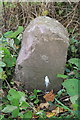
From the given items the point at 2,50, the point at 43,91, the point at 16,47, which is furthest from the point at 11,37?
the point at 43,91

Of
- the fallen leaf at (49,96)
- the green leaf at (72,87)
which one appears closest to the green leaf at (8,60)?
the fallen leaf at (49,96)

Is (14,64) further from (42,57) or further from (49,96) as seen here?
(49,96)

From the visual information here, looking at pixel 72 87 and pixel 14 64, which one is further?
pixel 14 64

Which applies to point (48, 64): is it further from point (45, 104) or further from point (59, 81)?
point (45, 104)

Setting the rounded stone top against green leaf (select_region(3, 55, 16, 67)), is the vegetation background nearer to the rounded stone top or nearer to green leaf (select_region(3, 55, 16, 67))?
green leaf (select_region(3, 55, 16, 67))

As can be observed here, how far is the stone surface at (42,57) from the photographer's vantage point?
8.08 feet

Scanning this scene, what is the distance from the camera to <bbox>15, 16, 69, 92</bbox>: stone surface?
2463 millimetres

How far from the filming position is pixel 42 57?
8.18 ft

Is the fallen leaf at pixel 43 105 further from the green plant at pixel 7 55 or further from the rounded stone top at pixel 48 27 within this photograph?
the rounded stone top at pixel 48 27

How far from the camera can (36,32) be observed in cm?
250

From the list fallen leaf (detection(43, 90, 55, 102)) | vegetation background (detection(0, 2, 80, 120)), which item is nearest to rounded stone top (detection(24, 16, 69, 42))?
vegetation background (detection(0, 2, 80, 120))

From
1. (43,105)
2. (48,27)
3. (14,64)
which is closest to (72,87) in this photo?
Result: (43,105)

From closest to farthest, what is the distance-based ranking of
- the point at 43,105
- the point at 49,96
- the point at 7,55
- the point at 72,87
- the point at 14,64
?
the point at 72,87 → the point at 43,105 → the point at 49,96 → the point at 7,55 → the point at 14,64

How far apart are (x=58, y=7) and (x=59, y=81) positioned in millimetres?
1778
